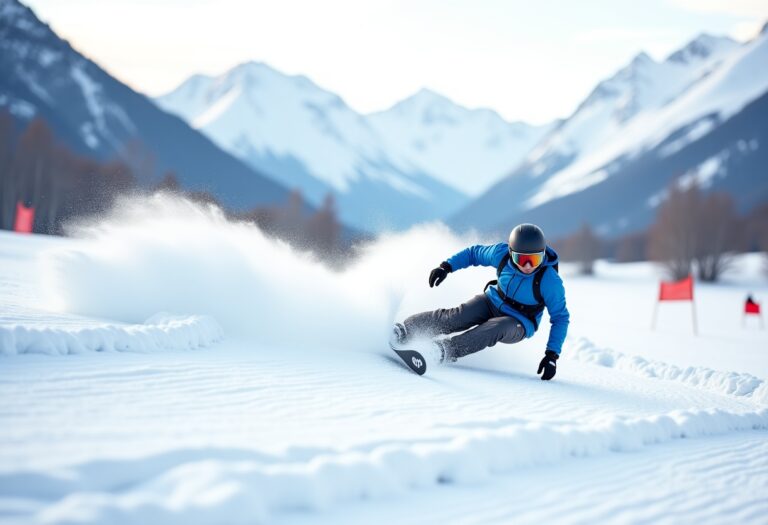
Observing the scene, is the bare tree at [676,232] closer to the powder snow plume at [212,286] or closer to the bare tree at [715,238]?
the bare tree at [715,238]

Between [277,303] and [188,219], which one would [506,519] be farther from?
[188,219]

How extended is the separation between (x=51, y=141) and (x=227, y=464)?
178 feet

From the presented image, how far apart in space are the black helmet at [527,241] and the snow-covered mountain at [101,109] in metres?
122

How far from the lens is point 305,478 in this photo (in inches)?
103

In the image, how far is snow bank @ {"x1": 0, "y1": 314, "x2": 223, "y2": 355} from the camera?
160 inches

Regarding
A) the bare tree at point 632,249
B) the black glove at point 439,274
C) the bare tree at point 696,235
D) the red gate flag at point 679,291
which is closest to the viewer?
the black glove at point 439,274

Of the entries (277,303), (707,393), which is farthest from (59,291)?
(707,393)

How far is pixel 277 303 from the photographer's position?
6.35 meters

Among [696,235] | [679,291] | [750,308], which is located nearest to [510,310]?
[679,291]

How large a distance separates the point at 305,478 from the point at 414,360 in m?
2.80

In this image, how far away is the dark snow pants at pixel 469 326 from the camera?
5691mm

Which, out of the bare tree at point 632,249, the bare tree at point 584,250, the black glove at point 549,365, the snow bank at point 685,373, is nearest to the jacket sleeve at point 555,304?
the black glove at point 549,365

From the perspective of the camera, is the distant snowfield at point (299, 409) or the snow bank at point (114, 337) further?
the snow bank at point (114, 337)

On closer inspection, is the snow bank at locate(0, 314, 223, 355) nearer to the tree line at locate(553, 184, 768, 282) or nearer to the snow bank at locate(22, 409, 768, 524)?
the snow bank at locate(22, 409, 768, 524)
